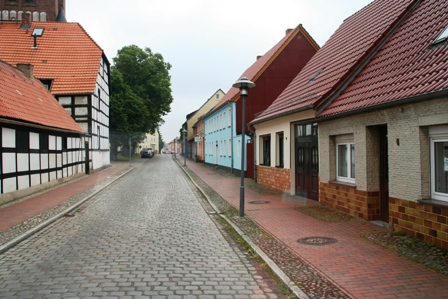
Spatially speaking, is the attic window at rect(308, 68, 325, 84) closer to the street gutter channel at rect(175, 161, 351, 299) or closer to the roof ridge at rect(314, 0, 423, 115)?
the roof ridge at rect(314, 0, 423, 115)

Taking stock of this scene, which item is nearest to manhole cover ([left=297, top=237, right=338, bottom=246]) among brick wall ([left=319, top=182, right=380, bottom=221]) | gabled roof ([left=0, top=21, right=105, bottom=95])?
brick wall ([left=319, top=182, right=380, bottom=221])

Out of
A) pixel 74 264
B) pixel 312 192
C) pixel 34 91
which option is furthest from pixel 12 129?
pixel 312 192

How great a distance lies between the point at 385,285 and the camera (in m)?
4.95

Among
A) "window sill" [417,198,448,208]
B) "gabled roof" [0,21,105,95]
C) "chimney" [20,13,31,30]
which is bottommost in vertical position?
"window sill" [417,198,448,208]

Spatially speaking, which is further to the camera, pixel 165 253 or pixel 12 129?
pixel 12 129

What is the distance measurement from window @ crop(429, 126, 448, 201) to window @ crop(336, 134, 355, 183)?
324cm

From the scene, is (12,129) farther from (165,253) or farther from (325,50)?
(325,50)

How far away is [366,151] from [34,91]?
16586 mm

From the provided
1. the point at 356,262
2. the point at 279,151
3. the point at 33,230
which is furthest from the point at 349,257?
the point at 279,151

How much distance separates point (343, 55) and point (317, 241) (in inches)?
317

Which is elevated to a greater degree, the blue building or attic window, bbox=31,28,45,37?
attic window, bbox=31,28,45,37

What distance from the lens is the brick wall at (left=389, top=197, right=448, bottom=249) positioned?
6.57 m

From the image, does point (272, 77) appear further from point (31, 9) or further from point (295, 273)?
point (31, 9)

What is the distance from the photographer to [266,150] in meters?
19.0
